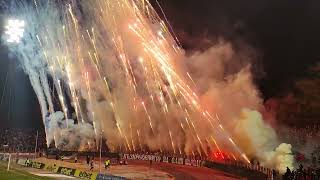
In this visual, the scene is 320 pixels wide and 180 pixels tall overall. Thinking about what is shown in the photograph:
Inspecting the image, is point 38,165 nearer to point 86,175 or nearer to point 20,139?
point 86,175

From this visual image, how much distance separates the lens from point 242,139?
155ft

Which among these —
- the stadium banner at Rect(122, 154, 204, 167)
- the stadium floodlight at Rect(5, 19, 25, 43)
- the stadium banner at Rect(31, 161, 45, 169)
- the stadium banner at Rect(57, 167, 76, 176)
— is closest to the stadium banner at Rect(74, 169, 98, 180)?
the stadium banner at Rect(57, 167, 76, 176)

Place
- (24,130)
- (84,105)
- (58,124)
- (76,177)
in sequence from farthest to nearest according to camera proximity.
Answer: (24,130) → (58,124) → (84,105) → (76,177)

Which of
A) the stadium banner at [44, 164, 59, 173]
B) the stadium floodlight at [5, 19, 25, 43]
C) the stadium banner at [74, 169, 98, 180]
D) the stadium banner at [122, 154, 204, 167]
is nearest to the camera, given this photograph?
the stadium floodlight at [5, 19, 25, 43]

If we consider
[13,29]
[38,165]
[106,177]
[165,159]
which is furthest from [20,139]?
[13,29]

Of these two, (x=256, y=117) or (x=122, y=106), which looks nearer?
(x=256, y=117)

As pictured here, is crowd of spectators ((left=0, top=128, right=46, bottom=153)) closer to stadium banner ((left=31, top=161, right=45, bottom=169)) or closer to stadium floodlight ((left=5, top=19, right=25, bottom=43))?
stadium banner ((left=31, top=161, right=45, bottom=169))

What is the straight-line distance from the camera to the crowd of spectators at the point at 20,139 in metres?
80.4

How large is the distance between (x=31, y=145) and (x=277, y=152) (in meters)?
55.9

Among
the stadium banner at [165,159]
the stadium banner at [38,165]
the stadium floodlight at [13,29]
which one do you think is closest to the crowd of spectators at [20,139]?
the stadium banner at [165,159]

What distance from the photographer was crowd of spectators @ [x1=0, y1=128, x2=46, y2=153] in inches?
3167

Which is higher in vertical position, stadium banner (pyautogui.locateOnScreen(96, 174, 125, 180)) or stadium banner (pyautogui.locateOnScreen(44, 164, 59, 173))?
stadium banner (pyautogui.locateOnScreen(44, 164, 59, 173))

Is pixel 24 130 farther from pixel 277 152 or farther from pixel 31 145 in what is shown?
pixel 277 152

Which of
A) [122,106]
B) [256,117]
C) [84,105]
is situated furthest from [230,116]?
[84,105]
